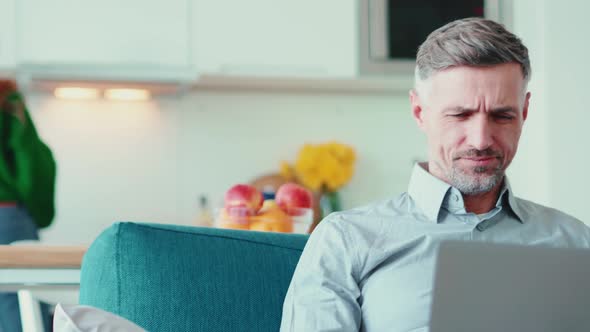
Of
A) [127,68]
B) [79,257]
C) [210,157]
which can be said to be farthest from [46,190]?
[79,257]

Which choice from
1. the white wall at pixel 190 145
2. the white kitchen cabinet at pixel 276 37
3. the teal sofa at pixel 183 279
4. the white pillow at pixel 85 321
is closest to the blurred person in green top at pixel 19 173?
the white wall at pixel 190 145

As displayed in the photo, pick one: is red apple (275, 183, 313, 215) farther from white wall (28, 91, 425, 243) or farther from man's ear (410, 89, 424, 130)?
white wall (28, 91, 425, 243)

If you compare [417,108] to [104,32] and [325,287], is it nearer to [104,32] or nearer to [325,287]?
[325,287]

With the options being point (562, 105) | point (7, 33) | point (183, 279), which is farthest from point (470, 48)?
point (7, 33)

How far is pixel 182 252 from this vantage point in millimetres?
1650

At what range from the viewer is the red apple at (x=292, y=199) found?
2141 mm

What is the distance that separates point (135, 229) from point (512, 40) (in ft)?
Result: 2.33

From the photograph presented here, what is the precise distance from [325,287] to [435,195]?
283mm

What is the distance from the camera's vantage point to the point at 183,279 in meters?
1.63

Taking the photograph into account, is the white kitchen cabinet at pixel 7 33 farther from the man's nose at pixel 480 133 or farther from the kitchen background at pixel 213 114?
the man's nose at pixel 480 133

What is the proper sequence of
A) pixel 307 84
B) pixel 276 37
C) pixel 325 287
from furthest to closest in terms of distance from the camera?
pixel 307 84 < pixel 276 37 < pixel 325 287

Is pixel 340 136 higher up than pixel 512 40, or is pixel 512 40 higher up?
pixel 512 40

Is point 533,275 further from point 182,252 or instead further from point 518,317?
point 182,252

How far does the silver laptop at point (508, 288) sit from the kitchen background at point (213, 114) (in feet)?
9.90
